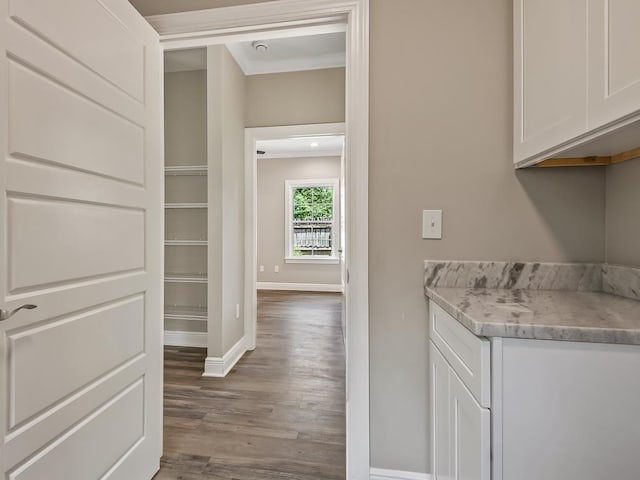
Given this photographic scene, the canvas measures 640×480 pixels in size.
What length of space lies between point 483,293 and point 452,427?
1.67 feet

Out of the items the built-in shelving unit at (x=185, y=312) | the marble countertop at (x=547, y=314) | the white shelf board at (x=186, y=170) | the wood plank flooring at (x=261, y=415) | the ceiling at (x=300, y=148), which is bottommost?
the wood plank flooring at (x=261, y=415)

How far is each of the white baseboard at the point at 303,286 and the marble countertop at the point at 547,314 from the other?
16.8 feet

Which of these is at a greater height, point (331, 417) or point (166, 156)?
point (166, 156)

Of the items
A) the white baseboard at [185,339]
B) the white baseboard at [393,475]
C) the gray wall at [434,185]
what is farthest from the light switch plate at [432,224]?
the white baseboard at [185,339]

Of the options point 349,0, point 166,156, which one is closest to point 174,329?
point 166,156

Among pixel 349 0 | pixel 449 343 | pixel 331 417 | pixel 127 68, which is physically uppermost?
pixel 349 0

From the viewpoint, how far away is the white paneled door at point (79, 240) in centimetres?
90

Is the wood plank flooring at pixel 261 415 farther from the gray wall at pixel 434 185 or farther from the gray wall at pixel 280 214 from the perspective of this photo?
the gray wall at pixel 280 214

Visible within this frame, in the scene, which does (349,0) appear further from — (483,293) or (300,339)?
(300,339)

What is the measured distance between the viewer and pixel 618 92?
80cm

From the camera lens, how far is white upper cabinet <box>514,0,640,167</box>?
79 centimetres

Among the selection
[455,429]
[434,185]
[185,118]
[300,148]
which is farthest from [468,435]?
[300,148]

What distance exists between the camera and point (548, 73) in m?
1.10

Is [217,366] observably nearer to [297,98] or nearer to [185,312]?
[185,312]
